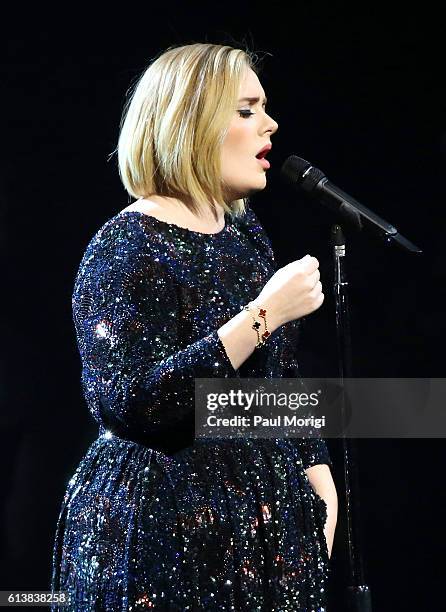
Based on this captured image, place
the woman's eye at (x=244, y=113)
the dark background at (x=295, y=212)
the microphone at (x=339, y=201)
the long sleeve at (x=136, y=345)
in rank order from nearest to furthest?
the long sleeve at (x=136, y=345)
the microphone at (x=339, y=201)
the woman's eye at (x=244, y=113)
the dark background at (x=295, y=212)

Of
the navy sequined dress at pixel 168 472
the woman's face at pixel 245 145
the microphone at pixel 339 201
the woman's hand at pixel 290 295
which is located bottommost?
the navy sequined dress at pixel 168 472

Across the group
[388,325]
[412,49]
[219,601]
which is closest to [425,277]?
[388,325]

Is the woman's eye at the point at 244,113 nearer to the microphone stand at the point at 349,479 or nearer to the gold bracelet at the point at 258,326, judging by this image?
the microphone stand at the point at 349,479

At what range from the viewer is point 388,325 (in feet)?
7.97

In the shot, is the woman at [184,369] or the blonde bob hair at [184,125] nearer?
the woman at [184,369]

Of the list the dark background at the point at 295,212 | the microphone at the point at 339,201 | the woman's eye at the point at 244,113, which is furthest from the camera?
the dark background at the point at 295,212

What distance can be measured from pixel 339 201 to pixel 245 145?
0.57ft

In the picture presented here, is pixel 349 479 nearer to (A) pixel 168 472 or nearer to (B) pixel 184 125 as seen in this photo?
(A) pixel 168 472

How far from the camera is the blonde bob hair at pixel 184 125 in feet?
4.66

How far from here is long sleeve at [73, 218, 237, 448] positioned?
124cm

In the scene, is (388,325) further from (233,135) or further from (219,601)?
(219,601)

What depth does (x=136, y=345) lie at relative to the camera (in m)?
1.26

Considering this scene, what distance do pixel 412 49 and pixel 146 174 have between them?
1.19m

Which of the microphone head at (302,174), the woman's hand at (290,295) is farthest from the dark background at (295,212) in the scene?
the woman's hand at (290,295)
